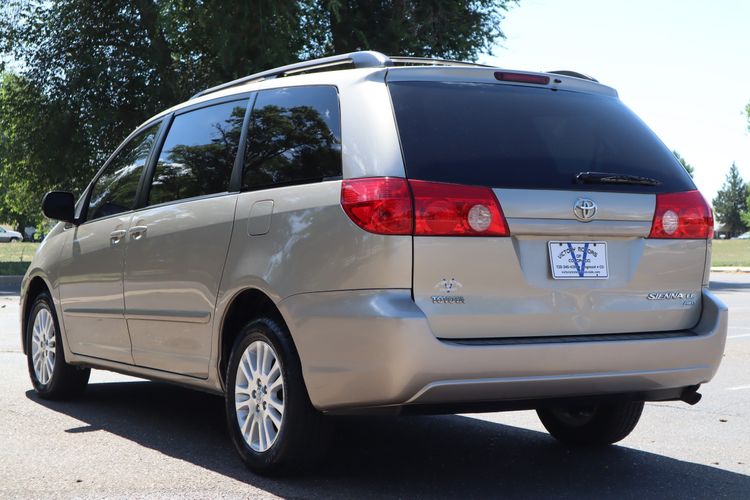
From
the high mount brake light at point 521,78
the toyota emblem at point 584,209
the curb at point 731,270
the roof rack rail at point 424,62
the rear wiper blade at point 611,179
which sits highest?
the roof rack rail at point 424,62

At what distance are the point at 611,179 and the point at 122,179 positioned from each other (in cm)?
334

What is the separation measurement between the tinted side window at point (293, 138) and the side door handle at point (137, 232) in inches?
41.5

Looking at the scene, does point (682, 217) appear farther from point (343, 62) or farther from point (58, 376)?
point (58, 376)

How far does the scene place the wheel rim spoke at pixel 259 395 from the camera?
198 inches

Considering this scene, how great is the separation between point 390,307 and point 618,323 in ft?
3.64

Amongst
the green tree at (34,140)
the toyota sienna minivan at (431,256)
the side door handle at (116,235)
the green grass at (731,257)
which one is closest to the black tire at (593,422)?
the toyota sienna minivan at (431,256)

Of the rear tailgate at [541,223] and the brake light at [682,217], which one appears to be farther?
the brake light at [682,217]

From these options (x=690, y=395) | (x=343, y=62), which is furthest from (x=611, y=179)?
(x=343, y=62)

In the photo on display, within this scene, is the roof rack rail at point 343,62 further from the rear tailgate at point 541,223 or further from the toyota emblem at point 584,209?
A: the toyota emblem at point 584,209

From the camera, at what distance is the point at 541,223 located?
4691mm

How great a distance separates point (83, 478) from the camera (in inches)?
201

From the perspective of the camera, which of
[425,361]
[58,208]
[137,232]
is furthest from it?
[58,208]

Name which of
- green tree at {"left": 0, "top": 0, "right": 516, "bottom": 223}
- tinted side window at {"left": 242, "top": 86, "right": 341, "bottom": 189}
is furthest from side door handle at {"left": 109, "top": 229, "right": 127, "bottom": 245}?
green tree at {"left": 0, "top": 0, "right": 516, "bottom": 223}

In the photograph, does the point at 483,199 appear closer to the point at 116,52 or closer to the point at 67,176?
the point at 116,52
